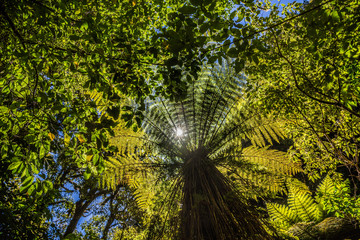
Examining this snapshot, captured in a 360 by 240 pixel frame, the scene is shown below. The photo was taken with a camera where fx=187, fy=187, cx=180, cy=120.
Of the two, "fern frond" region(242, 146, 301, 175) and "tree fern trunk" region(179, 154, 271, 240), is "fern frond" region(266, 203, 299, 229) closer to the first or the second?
"fern frond" region(242, 146, 301, 175)

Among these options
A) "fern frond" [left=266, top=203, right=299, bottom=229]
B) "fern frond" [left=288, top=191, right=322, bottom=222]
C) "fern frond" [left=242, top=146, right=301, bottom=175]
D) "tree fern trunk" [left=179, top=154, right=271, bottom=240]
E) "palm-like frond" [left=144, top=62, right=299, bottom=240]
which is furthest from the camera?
"fern frond" [left=266, top=203, right=299, bottom=229]

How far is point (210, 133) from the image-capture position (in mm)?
3250

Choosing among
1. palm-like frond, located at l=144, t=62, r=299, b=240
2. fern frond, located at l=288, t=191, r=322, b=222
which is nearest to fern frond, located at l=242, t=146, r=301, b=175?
palm-like frond, located at l=144, t=62, r=299, b=240

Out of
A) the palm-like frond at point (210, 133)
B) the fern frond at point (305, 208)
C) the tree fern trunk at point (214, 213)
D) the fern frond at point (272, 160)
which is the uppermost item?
the palm-like frond at point (210, 133)

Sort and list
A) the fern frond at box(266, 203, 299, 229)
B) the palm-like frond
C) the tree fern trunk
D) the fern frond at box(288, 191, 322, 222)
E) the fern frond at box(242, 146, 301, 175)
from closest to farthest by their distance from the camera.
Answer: the tree fern trunk → the palm-like frond → the fern frond at box(242, 146, 301, 175) → the fern frond at box(288, 191, 322, 222) → the fern frond at box(266, 203, 299, 229)

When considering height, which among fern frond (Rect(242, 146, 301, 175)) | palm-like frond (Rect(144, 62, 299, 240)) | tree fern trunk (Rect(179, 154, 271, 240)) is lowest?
tree fern trunk (Rect(179, 154, 271, 240))

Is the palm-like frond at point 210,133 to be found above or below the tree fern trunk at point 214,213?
above

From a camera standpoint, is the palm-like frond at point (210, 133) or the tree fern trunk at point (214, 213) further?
the palm-like frond at point (210, 133)

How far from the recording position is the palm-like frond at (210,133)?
2.56 metres

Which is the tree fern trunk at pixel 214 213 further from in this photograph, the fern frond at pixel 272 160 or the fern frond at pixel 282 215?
the fern frond at pixel 282 215

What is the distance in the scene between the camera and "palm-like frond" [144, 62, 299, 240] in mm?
2564

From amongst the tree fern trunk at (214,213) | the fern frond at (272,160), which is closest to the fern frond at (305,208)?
the fern frond at (272,160)

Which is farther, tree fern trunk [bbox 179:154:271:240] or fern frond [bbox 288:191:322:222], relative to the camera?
fern frond [bbox 288:191:322:222]

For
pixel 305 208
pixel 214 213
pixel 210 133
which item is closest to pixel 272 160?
pixel 210 133
